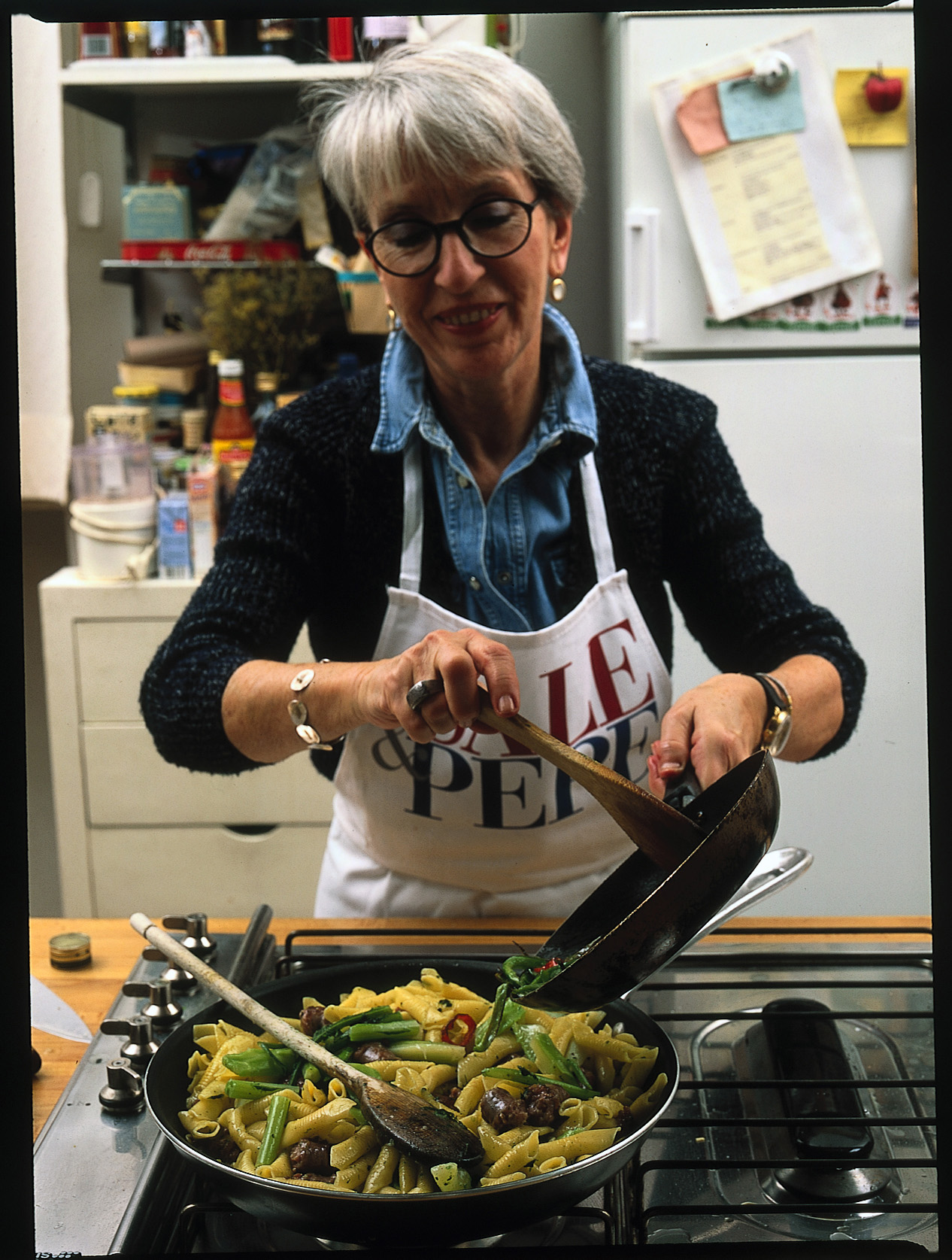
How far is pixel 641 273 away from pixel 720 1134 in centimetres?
128

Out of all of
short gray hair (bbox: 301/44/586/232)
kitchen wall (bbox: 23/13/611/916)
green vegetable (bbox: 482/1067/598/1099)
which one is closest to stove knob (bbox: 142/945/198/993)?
green vegetable (bbox: 482/1067/598/1099)

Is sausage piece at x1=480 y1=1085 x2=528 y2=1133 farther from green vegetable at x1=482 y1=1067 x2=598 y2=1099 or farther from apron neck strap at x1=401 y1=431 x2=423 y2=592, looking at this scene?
apron neck strap at x1=401 y1=431 x2=423 y2=592

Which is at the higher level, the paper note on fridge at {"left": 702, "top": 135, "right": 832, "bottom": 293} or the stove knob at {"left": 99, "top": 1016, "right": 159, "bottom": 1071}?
the paper note on fridge at {"left": 702, "top": 135, "right": 832, "bottom": 293}

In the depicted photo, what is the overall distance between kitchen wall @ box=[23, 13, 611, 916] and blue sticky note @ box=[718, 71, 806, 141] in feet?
0.90

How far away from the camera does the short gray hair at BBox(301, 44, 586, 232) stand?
851mm

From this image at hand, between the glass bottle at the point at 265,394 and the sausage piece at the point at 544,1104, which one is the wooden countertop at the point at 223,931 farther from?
the glass bottle at the point at 265,394

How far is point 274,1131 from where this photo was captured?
573 mm

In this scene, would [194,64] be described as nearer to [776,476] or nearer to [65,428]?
[65,428]

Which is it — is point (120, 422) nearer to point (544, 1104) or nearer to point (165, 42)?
point (165, 42)

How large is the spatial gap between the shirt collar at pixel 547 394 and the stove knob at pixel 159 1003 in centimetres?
45

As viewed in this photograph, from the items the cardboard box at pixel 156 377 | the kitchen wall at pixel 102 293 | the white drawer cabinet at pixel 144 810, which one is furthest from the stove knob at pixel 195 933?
the cardboard box at pixel 156 377

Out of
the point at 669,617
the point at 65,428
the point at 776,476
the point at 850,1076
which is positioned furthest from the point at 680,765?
the point at 65,428

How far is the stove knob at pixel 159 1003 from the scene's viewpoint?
704 mm

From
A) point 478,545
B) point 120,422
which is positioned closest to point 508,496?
point 478,545
